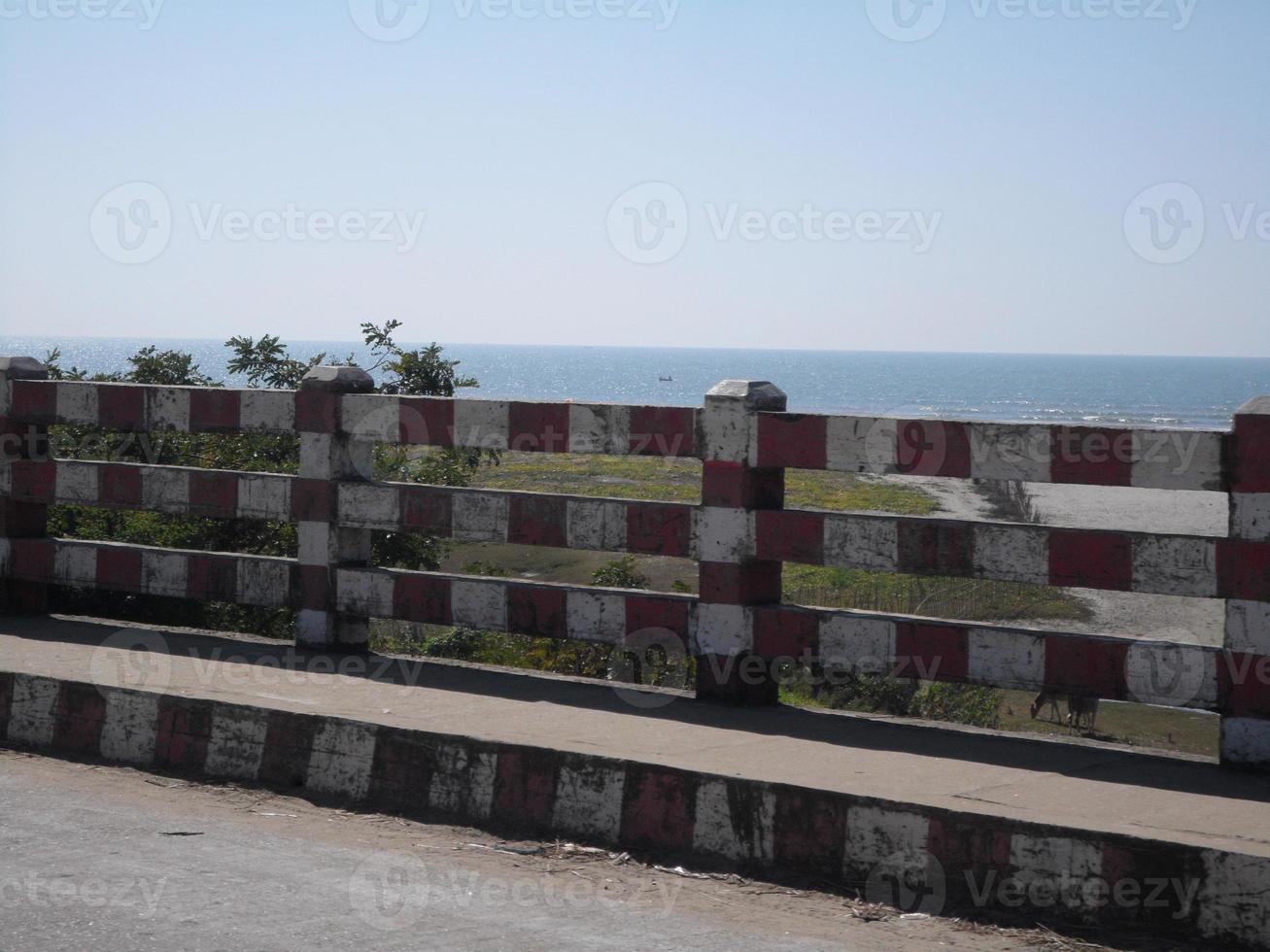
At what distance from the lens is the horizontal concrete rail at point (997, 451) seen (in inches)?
222

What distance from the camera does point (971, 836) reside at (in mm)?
4766

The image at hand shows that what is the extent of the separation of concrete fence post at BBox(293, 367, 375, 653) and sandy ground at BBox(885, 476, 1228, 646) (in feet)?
16.9

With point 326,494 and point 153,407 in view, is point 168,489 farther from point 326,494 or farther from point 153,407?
point 326,494

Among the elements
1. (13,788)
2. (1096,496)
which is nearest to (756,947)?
(13,788)

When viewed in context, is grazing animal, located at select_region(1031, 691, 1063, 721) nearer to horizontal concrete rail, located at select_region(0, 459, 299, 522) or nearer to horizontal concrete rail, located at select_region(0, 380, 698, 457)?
horizontal concrete rail, located at select_region(0, 380, 698, 457)

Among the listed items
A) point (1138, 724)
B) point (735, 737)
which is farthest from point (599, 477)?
point (735, 737)

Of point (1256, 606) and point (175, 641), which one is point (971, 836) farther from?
point (175, 641)

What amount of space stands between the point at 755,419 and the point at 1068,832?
2.44m

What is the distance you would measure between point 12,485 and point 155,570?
45.8 inches

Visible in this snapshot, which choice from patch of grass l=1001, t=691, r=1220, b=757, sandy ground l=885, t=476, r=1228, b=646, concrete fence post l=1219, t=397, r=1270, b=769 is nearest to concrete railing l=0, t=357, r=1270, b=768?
concrete fence post l=1219, t=397, r=1270, b=769

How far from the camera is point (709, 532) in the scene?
6.54 metres

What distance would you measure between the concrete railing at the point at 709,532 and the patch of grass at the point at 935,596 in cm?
1071

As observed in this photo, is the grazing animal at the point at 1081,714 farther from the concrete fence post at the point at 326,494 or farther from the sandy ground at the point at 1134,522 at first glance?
the concrete fence post at the point at 326,494

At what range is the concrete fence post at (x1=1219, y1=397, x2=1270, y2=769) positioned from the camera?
5.46m
